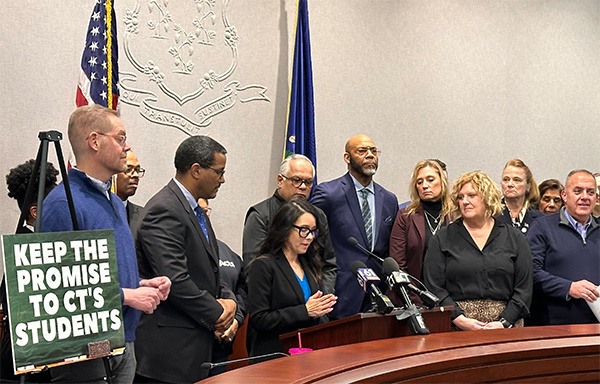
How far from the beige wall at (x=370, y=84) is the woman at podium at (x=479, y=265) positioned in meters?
1.98

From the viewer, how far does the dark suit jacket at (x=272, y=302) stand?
3086 mm

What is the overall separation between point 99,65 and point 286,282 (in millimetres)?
1740

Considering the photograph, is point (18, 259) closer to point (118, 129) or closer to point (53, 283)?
point (53, 283)

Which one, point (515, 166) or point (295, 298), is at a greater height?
point (515, 166)

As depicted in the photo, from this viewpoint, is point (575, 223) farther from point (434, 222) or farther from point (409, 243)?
point (409, 243)

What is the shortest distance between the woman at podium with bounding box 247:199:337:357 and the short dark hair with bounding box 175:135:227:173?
0.45 m

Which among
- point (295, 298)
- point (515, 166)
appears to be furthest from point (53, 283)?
point (515, 166)

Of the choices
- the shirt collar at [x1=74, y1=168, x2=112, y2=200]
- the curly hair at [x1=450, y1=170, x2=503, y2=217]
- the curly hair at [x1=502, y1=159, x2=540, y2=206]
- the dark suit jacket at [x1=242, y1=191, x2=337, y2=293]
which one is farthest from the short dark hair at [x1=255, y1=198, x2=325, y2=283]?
the curly hair at [x1=502, y1=159, x2=540, y2=206]

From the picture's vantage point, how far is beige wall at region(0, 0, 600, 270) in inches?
169

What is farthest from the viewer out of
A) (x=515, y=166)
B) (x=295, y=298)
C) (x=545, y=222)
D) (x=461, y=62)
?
(x=461, y=62)

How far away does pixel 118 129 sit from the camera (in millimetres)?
2396

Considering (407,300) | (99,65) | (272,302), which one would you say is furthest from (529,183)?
(99,65)

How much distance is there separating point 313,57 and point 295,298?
9.73 ft

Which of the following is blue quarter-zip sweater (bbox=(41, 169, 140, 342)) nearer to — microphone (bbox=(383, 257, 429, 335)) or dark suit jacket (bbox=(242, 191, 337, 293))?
microphone (bbox=(383, 257, 429, 335))
